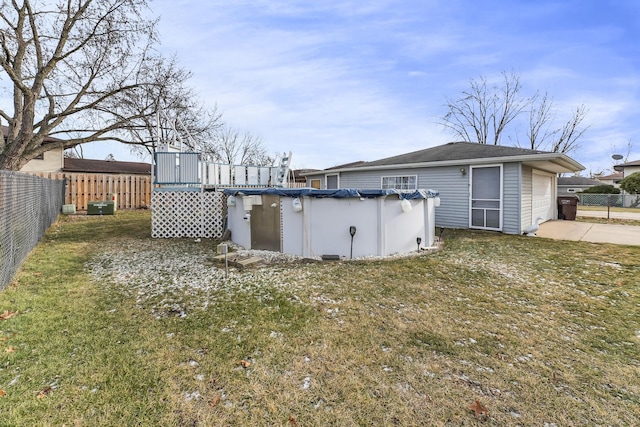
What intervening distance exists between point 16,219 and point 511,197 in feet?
38.0

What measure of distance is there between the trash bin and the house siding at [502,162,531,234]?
6607mm

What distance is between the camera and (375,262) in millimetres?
5906

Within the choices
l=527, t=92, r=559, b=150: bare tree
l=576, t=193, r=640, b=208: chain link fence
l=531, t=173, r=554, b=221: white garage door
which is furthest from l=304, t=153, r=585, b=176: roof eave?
l=527, t=92, r=559, b=150: bare tree

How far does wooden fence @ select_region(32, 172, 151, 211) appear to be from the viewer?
533 inches

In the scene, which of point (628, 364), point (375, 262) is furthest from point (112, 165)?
point (628, 364)

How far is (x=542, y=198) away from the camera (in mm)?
11758

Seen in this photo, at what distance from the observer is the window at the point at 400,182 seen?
11.4m

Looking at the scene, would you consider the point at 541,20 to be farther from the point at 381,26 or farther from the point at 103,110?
the point at 103,110

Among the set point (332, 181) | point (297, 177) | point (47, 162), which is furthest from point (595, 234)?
point (47, 162)

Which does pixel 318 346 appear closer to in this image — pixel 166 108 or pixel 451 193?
pixel 451 193

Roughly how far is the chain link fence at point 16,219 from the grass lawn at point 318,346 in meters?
0.32

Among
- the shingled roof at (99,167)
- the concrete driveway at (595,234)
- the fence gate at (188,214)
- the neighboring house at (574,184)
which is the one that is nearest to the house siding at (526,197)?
the concrete driveway at (595,234)

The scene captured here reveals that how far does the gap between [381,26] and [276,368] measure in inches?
406

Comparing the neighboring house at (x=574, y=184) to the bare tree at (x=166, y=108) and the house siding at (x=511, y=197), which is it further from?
the bare tree at (x=166, y=108)
